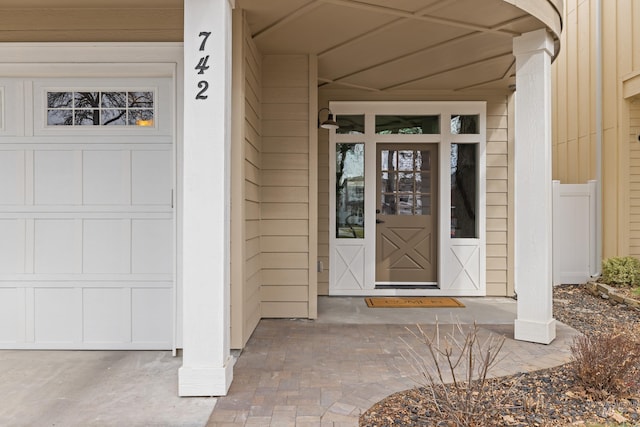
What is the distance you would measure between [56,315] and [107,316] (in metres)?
0.42

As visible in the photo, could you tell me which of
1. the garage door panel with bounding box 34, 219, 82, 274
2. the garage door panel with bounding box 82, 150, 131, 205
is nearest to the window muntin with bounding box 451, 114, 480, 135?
the garage door panel with bounding box 82, 150, 131, 205

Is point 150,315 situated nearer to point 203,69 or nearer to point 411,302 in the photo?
point 203,69

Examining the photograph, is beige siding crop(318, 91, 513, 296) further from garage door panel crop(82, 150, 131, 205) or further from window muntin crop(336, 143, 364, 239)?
garage door panel crop(82, 150, 131, 205)

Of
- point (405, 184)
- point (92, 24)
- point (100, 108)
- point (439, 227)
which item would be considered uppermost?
point (92, 24)

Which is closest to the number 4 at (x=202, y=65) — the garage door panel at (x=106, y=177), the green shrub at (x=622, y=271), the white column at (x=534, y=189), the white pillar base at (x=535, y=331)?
the garage door panel at (x=106, y=177)

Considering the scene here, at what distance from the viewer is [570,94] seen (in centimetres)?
750

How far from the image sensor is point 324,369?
3.10 m

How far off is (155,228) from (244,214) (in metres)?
0.72

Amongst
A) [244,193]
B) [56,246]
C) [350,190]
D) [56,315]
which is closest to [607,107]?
[350,190]

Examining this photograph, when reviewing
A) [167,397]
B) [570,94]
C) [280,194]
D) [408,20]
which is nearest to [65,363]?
[167,397]

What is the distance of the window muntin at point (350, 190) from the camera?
5.76 m

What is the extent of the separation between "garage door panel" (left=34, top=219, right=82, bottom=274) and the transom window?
32.3 inches

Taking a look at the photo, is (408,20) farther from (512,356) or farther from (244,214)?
(512,356)

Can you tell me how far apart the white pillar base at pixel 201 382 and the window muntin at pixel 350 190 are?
3.32 m
